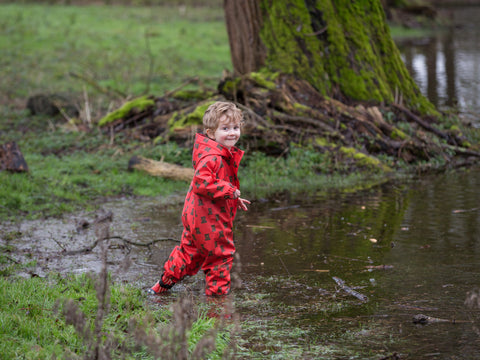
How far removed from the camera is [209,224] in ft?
16.1

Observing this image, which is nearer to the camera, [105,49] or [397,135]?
[397,135]

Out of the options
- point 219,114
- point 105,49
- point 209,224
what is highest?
point 105,49

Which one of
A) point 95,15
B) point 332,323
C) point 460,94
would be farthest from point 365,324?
point 95,15

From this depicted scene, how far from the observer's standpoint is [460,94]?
15.1 metres

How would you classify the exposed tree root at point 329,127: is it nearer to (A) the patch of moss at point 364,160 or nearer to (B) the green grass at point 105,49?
(A) the patch of moss at point 364,160

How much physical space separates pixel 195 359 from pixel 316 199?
206 inches

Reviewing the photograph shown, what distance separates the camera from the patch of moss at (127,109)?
11617mm

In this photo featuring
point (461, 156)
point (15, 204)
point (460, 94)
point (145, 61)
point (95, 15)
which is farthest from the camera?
point (95, 15)

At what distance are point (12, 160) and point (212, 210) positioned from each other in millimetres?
5066

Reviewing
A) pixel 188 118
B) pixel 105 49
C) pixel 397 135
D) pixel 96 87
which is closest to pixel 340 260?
pixel 397 135

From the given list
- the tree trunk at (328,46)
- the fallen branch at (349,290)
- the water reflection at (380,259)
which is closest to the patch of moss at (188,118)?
the tree trunk at (328,46)

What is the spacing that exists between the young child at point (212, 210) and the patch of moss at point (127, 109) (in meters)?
6.82

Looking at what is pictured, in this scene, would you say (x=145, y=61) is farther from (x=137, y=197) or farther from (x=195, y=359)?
(x=195, y=359)

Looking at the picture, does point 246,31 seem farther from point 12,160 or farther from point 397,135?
point 12,160
